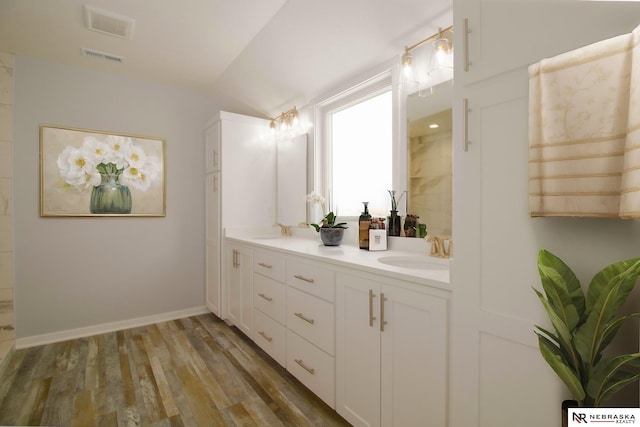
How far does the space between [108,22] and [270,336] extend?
2.70 m

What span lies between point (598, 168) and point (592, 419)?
65cm

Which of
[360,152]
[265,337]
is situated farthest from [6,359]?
[360,152]

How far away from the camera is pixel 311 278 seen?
196 centimetres

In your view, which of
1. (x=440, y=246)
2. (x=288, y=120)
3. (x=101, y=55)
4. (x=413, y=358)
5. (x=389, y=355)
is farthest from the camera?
(x=288, y=120)

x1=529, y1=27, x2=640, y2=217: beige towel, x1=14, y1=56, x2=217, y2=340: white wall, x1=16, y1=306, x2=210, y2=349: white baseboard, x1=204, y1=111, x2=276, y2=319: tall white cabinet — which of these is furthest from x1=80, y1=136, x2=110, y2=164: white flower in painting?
x1=529, y1=27, x2=640, y2=217: beige towel

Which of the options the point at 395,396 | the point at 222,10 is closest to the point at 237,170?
the point at 222,10

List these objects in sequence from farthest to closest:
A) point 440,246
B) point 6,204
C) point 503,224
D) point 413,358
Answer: point 6,204 → point 440,246 → point 413,358 → point 503,224

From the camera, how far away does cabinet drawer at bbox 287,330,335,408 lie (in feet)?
5.98

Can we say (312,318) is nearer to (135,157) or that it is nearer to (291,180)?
(291,180)

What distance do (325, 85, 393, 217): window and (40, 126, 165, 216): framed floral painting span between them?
6.33ft

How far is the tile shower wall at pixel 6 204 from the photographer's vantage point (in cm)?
273

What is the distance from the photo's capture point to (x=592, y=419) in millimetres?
817

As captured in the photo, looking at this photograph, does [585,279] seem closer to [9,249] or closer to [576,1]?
[576,1]

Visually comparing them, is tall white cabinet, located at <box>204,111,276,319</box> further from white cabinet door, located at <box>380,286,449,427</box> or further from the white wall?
white cabinet door, located at <box>380,286,449,427</box>
